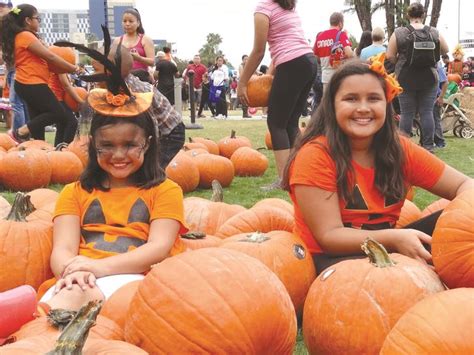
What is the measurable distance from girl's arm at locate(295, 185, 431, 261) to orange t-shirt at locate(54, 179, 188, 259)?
1.93 feet

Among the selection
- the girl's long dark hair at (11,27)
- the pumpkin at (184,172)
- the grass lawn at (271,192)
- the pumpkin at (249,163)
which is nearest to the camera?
the grass lawn at (271,192)

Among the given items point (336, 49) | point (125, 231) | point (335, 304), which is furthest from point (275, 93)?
point (336, 49)

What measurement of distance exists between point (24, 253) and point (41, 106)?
478cm

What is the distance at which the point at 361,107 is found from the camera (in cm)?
304

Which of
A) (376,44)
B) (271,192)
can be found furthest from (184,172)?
(376,44)

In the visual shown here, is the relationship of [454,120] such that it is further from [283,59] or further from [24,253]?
[24,253]

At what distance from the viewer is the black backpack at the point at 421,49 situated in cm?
832

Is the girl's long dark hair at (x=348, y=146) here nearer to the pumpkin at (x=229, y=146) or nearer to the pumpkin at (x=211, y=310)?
the pumpkin at (x=211, y=310)

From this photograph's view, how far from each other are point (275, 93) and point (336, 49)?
4897 millimetres

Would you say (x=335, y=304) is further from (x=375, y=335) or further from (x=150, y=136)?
(x=150, y=136)

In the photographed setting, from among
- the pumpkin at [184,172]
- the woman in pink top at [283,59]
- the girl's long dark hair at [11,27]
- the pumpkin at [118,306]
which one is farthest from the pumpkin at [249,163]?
the pumpkin at [118,306]

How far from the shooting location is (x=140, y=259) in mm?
2732

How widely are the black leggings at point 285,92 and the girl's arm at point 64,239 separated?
2880 mm

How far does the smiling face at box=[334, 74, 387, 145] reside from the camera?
3.04 meters
